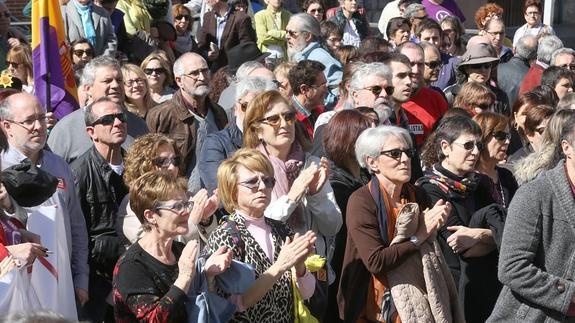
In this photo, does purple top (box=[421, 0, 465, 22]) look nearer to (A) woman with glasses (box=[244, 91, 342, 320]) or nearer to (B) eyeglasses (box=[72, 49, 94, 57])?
(B) eyeglasses (box=[72, 49, 94, 57])

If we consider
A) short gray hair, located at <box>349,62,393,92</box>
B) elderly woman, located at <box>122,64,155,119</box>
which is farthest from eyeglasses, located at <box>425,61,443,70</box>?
elderly woman, located at <box>122,64,155,119</box>

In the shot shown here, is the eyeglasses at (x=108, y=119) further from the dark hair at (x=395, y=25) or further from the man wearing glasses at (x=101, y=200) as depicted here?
the dark hair at (x=395, y=25)

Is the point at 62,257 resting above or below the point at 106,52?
above

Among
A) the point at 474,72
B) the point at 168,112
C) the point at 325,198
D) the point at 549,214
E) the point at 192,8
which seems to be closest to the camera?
the point at 549,214

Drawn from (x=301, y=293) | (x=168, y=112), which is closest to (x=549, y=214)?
(x=301, y=293)

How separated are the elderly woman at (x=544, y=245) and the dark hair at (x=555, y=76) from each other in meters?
5.26

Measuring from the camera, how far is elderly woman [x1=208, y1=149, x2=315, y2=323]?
556 cm

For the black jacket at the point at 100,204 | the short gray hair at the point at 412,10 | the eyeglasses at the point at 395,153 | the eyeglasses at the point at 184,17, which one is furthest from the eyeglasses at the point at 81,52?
the short gray hair at the point at 412,10

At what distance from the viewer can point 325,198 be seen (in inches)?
256

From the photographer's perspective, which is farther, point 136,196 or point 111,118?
point 111,118

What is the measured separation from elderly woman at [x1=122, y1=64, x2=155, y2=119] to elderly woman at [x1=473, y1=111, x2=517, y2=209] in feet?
8.94

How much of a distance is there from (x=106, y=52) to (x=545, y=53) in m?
4.49

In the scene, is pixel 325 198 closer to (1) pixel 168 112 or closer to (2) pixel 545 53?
(1) pixel 168 112

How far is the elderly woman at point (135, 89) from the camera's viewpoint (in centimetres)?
901
